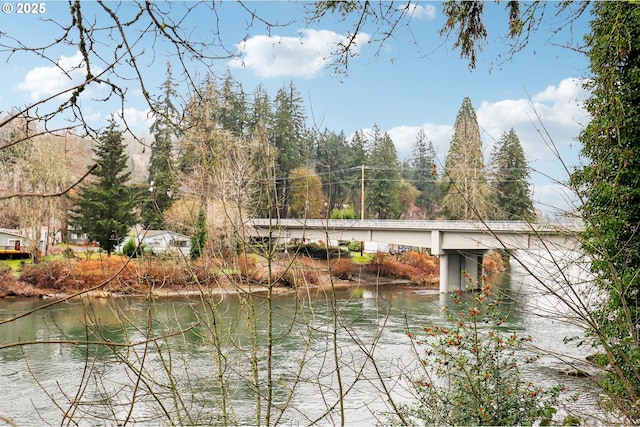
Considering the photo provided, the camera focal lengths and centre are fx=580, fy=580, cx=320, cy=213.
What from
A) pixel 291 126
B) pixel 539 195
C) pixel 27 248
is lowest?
pixel 27 248

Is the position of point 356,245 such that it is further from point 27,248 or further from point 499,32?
point 499,32

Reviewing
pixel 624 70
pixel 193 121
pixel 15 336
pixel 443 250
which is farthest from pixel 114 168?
pixel 193 121

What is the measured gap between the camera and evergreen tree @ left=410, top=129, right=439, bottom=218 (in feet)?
153

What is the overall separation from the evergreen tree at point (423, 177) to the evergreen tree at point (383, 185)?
3435mm

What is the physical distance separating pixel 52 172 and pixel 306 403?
63.5 ft

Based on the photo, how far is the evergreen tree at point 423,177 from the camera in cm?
4664

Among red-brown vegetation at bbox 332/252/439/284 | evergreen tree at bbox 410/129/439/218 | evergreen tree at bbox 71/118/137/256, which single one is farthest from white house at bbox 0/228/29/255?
evergreen tree at bbox 410/129/439/218

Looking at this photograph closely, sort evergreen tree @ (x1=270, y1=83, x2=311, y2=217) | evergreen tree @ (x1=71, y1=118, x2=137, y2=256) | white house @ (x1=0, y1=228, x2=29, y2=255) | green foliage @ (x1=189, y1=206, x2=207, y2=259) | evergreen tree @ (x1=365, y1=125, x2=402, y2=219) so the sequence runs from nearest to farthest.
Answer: green foliage @ (x1=189, y1=206, x2=207, y2=259) < evergreen tree @ (x1=71, y1=118, x2=137, y2=256) < white house @ (x1=0, y1=228, x2=29, y2=255) < evergreen tree @ (x1=270, y1=83, x2=311, y2=217) < evergreen tree @ (x1=365, y1=125, x2=402, y2=219)

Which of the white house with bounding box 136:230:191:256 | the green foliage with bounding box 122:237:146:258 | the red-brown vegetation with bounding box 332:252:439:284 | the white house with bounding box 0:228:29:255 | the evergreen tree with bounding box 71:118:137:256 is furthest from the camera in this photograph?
the red-brown vegetation with bounding box 332:252:439:284

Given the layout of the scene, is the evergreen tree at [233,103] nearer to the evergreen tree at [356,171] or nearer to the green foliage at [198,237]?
the green foliage at [198,237]

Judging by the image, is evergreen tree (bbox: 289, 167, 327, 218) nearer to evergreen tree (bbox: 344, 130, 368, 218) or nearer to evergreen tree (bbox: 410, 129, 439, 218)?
evergreen tree (bbox: 344, 130, 368, 218)

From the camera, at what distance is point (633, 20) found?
8.02 meters

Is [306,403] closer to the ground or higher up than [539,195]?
closer to the ground

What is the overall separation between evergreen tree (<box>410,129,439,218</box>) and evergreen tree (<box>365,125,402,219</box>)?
135 inches
